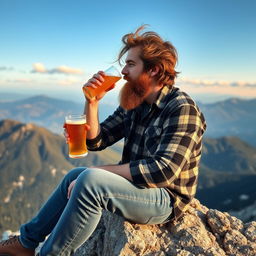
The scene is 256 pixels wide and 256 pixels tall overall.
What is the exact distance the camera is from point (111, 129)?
279 inches

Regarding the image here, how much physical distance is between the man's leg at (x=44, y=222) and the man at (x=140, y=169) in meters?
0.02

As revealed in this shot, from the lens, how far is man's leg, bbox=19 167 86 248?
5.47 metres

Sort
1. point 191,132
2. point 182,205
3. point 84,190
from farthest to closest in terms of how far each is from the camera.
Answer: point 182,205 < point 191,132 < point 84,190

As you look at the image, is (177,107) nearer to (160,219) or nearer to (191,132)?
(191,132)

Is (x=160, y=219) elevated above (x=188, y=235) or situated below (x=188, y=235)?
above

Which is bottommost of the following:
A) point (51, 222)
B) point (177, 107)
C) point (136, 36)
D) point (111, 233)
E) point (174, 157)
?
point (111, 233)

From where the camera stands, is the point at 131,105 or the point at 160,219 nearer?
the point at 160,219

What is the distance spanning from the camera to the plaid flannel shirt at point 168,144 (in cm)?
465

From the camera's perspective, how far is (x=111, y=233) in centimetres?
598

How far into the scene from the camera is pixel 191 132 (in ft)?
15.9

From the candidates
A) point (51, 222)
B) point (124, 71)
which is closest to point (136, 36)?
point (124, 71)

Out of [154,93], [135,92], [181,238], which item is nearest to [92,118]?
[135,92]

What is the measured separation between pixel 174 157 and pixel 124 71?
6.46 ft

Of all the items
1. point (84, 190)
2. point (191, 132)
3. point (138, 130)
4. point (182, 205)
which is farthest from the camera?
point (138, 130)
